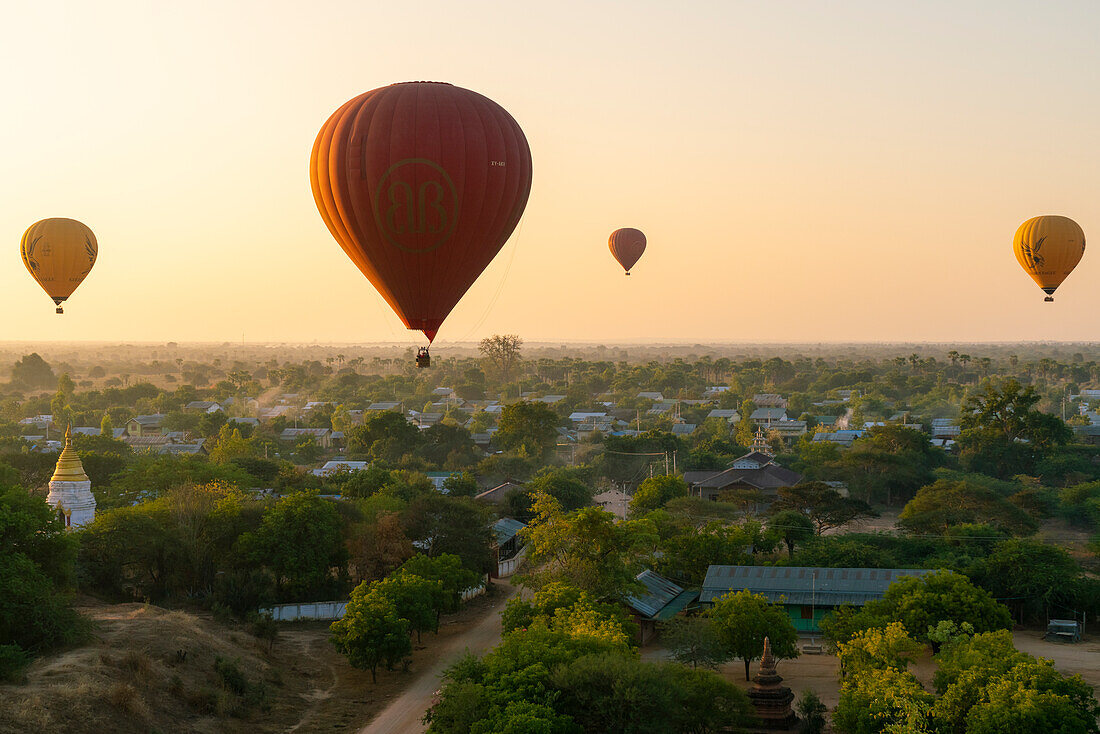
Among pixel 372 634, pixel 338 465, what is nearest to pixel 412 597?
pixel 372 634

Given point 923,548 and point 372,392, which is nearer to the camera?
point 923,548

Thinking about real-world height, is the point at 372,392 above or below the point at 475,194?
below

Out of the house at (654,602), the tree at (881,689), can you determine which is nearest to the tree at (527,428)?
the house at (654,602)

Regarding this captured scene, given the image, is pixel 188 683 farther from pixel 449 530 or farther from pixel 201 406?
pixel 201 406

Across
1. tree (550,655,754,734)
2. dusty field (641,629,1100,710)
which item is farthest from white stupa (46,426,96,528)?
tree (550,655,754,734)

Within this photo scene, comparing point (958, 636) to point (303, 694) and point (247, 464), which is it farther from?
point (247, 464)

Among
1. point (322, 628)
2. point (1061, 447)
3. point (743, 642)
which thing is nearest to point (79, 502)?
point (322, 628)
